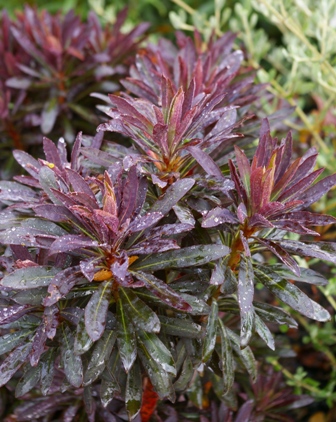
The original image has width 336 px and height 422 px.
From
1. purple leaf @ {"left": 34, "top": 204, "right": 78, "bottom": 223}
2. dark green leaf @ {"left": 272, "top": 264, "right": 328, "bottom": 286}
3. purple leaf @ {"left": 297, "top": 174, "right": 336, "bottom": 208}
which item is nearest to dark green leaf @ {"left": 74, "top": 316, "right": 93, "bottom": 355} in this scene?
purple leaf @ {"left": 34, "top": 204, "right": 78, "bottom": 223}

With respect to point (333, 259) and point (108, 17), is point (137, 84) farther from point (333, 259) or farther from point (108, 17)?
point (108, 17)

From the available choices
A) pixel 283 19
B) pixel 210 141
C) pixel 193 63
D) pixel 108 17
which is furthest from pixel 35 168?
pixel 108 17

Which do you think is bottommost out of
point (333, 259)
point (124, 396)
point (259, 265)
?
point (124, 396)

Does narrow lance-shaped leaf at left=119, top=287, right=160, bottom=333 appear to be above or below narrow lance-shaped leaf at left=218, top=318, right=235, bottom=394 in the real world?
above

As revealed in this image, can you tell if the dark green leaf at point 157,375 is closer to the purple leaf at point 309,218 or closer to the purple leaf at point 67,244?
the purple leaf at point 67,244

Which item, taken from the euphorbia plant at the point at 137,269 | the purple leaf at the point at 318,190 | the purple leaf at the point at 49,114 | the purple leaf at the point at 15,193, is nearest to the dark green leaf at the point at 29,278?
the euphorbia plant at the point at 137,269

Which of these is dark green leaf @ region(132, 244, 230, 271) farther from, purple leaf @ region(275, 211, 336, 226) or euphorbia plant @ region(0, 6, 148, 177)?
euphorbia plant @ region(0, 6, 148, 177)

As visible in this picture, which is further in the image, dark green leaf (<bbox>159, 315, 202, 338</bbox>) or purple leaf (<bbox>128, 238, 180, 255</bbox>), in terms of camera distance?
dark green leaf (<bbox>159, 315, 202, 338</bbox>)
